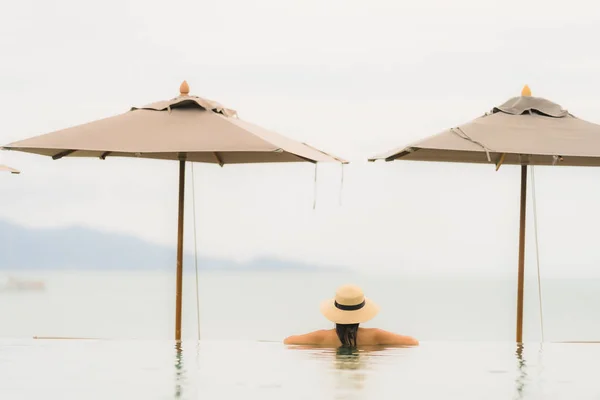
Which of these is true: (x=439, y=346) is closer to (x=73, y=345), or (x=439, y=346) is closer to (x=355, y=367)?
(x=355, y=367)

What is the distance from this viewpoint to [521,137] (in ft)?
27.1

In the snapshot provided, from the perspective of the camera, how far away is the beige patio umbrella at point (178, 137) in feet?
25.6

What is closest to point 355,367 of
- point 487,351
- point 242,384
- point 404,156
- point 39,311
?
point 242,384

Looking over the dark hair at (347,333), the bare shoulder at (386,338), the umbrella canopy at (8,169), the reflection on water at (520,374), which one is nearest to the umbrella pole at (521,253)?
the reflection on water at (520,374)

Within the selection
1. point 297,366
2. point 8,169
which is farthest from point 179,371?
A: point 8,169

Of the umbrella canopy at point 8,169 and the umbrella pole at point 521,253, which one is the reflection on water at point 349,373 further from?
the umbrella canopy at point 8,169

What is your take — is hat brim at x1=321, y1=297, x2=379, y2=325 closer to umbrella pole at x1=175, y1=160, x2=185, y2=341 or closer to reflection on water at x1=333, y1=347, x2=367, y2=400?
reflection on water at x1=333, y1=347, x2=367, y2=400

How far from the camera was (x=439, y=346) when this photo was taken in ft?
27.4

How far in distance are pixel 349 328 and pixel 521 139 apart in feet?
6.90

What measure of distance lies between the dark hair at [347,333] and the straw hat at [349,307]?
Answer: 0.10m

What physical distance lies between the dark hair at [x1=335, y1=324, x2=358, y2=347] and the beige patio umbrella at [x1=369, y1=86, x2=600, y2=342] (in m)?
1.51

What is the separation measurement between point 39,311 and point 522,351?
22.0 ft

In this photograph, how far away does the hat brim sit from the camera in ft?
26.1

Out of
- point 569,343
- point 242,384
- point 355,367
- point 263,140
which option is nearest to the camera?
point 242,384
